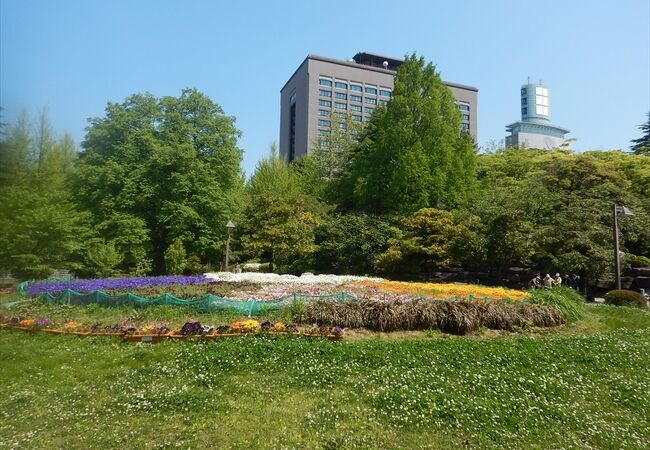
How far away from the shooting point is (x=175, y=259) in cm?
2331

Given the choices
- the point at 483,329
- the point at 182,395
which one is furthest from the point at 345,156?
the point at 182,395

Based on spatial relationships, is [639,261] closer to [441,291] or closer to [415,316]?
[441,291]

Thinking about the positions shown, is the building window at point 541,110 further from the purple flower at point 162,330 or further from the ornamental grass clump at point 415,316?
Answer: the purple flower at point 162,330

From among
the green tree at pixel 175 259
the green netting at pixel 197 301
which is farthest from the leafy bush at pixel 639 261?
the green tree at pixel 175 259

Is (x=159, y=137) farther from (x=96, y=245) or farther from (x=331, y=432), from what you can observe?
(x=331, y=432)

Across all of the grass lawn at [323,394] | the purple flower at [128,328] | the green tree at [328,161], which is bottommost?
the grass lawn at [323,394]

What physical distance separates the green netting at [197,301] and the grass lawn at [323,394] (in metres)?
2.18

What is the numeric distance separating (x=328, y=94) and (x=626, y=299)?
7462 centimetres

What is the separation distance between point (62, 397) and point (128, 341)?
266 cm

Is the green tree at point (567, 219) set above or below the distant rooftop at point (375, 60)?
below

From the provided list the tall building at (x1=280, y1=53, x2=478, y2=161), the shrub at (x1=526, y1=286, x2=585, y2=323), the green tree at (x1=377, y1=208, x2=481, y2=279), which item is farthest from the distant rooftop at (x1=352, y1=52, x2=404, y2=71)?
the shrub at (x1=526, y1=286, x2=585, y2=323)

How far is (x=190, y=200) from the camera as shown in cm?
2536

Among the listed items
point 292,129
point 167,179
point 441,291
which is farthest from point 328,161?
point 292,129

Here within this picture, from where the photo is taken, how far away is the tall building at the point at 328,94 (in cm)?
8281
